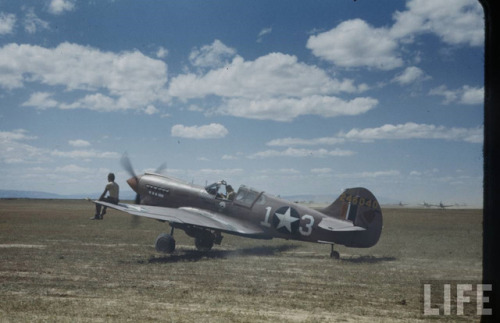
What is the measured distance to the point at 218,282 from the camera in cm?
921

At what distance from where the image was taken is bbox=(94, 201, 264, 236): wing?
13.6 metres

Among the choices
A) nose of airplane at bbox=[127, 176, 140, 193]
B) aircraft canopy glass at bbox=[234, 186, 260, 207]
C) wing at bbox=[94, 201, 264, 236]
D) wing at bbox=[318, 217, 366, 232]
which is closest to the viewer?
wing at bbox=[318, 217, 366, 232]

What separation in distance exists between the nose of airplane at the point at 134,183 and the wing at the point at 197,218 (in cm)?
278

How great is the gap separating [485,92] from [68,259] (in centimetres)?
1157

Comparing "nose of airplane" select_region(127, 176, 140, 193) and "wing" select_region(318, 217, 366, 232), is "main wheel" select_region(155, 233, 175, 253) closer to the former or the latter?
"nose of airplane" select_region(127, 176, 140, 193)

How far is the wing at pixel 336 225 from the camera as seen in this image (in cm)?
1305

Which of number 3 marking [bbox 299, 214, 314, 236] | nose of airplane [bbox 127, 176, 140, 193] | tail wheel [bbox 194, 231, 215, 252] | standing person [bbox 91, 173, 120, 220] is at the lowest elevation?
tail wheel [bbox 194, 231, 215, 252]

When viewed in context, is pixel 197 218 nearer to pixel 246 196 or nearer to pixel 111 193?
pixel 246 196

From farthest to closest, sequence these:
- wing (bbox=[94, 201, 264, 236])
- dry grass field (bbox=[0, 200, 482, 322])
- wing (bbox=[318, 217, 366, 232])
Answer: wing (bbox=[94, 201, 264, 236]) → wing (bbox=[318, 217, 366, 232]) → dry grass field (bbox=[0, 200, 482, 322])

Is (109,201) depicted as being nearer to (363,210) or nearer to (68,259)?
(68,259)

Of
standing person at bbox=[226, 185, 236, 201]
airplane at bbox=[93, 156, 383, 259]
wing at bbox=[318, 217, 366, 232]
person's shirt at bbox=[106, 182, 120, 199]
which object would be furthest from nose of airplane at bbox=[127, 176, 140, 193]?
wing at bbox=[318, 217, 366, 232]

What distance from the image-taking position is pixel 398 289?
8773 mm

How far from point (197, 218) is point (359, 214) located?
5.25m

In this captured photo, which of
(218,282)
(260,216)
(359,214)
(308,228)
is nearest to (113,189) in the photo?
(260,216)
